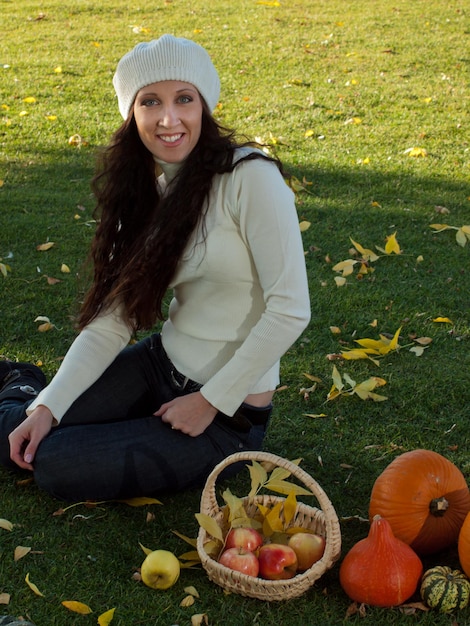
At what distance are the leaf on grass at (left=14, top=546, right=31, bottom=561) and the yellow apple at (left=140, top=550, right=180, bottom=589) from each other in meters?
0.42

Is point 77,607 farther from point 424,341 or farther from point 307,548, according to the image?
point 424,341

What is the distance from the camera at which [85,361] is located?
332 centimetres

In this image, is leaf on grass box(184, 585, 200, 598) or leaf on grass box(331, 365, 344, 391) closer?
leaf on grass box(184, 585, 200, 598)

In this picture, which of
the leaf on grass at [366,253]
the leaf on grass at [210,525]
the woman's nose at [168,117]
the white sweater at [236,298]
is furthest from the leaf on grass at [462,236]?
the leaf on grass at [210,525]

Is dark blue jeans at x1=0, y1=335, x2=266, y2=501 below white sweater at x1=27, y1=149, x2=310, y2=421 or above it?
below

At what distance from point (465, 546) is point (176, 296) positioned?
1339 mm

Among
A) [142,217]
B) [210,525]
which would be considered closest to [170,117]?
[142,217]

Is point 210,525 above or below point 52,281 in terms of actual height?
above

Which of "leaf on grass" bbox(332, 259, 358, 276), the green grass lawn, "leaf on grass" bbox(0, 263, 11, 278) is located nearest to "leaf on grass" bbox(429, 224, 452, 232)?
the green grass lawn

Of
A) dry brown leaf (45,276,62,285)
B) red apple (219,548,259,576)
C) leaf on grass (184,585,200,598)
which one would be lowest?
dry brown leaf (45,276,62,285)

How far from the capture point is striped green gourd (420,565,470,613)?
8.73 feet

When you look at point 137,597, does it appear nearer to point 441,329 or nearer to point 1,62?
point 441,329

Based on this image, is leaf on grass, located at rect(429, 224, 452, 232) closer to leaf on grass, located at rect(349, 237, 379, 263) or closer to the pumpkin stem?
leaf on grass, located at rect(349, 237, 379, 263)

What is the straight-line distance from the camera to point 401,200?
6.15 metres
